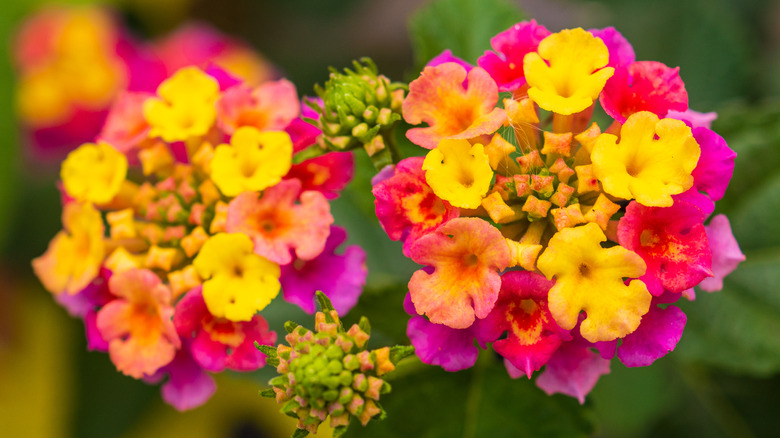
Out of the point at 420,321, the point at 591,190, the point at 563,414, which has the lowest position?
the point at 563,414

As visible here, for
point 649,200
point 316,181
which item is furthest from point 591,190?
point 316,181

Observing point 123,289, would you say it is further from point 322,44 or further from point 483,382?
point 322,44

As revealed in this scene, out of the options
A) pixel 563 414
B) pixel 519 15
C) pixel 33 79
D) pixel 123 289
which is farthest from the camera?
pixel 33 79

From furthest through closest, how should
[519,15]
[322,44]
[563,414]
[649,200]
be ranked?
[322,44] → [519,15] → [563,414] → [649,200]

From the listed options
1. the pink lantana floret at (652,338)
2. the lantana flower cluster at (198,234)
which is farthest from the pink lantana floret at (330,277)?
the pink lantana floret at (652,338)

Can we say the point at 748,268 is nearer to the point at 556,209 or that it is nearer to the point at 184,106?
the point at 556,209

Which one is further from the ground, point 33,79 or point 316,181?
point 316,181

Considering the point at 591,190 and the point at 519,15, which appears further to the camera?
the point at 519,15

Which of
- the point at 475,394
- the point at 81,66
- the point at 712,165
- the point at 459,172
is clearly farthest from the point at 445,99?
the point at 81,66

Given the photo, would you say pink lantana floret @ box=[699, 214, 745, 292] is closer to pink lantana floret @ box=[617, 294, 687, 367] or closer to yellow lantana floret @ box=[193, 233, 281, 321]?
pink lantana floret @ box=[617, 294, 687, 367]
